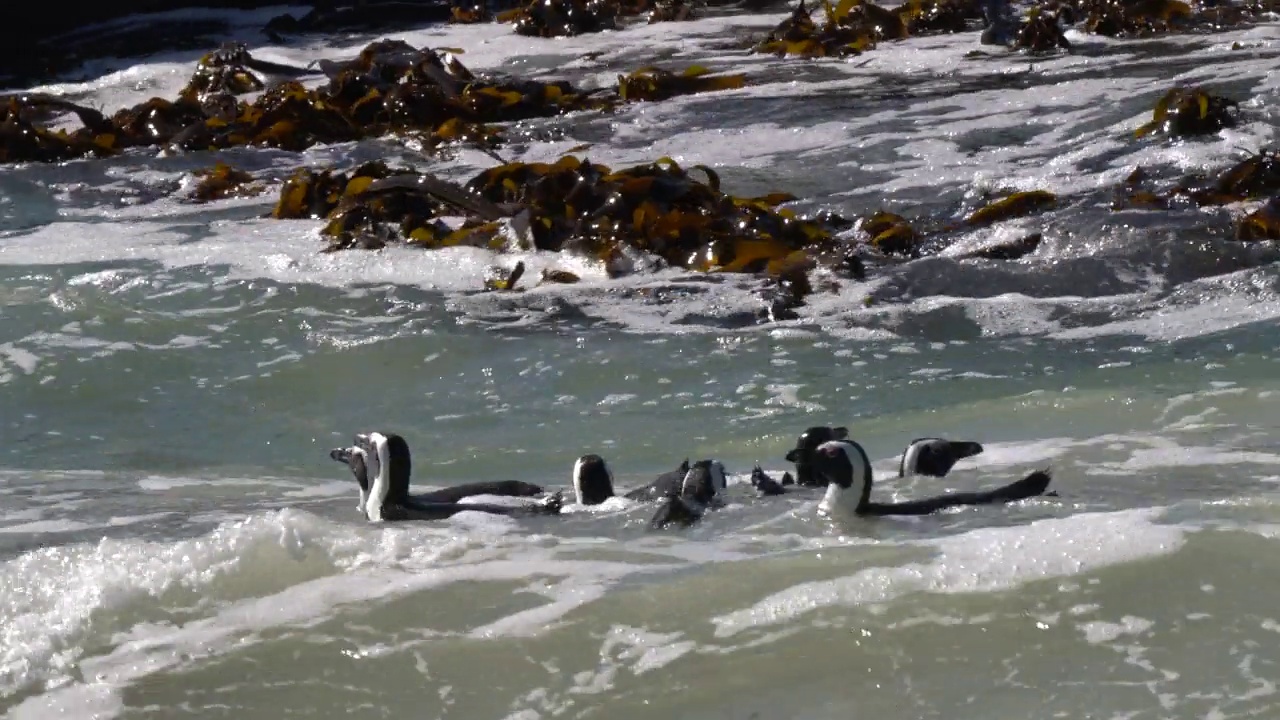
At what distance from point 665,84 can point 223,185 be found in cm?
312

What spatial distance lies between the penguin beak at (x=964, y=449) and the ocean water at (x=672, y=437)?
0.08 meters

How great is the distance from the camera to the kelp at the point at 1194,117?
8211mm

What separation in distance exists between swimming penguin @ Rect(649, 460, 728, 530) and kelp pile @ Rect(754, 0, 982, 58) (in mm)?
7963

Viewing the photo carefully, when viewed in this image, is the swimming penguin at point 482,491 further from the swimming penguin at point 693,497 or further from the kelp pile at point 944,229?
the kelp pile at point 944,229

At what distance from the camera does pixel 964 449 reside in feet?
14.5

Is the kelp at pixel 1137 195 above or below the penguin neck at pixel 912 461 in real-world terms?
above

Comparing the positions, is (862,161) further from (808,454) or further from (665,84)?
(808,454)

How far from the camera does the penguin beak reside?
14.4ft

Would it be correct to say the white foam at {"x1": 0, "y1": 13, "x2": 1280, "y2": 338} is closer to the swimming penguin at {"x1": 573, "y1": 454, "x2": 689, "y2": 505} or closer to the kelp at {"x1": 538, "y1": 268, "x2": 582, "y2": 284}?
the kelp at {"x1": 538, "y1": 268, "x2": 582, "y2": 284}

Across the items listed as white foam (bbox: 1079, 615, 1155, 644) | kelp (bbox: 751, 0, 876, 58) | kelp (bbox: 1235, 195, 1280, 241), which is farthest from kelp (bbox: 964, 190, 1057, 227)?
kelp (bbox: 751, 0, 876, 58)

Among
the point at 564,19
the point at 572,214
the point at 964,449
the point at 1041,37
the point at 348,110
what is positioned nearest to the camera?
the point at 964,449

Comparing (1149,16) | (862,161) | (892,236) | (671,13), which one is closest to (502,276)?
(892,236)

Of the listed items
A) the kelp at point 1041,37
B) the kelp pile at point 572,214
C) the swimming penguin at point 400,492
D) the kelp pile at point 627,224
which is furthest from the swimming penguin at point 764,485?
the kelp at point 1041,37

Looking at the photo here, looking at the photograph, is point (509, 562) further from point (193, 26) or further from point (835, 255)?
point (193, 26)
